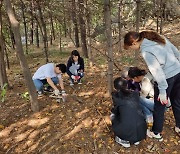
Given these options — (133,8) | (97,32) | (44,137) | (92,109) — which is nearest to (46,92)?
(92,109)

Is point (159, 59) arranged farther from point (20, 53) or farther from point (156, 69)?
point (20, 53)

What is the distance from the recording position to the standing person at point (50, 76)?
6.32 m

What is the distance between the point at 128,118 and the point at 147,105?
69cm

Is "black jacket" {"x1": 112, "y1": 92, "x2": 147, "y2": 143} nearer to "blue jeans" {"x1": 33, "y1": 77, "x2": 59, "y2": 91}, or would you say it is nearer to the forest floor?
the forest floor

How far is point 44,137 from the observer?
4.80 m

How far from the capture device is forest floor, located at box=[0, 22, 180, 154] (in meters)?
4.51

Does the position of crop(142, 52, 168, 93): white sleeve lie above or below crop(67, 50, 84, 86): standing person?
above

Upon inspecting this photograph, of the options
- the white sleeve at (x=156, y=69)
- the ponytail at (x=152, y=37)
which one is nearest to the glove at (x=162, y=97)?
the white sleeve at (x=156, y=69)

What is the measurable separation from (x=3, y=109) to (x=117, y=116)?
291 cm

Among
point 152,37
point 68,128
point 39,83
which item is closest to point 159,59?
point 152,37

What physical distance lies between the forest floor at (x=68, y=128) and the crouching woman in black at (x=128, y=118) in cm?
25

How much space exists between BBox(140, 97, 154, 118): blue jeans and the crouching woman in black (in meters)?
0.45

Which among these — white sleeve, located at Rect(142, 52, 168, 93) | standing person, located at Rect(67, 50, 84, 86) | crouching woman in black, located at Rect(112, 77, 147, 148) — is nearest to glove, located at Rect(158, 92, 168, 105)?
white sleeve, located at Rect(142, 52, 168, 93)

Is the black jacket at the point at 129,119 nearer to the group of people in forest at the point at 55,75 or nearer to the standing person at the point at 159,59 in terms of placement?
the standing person at the point at 159,59
